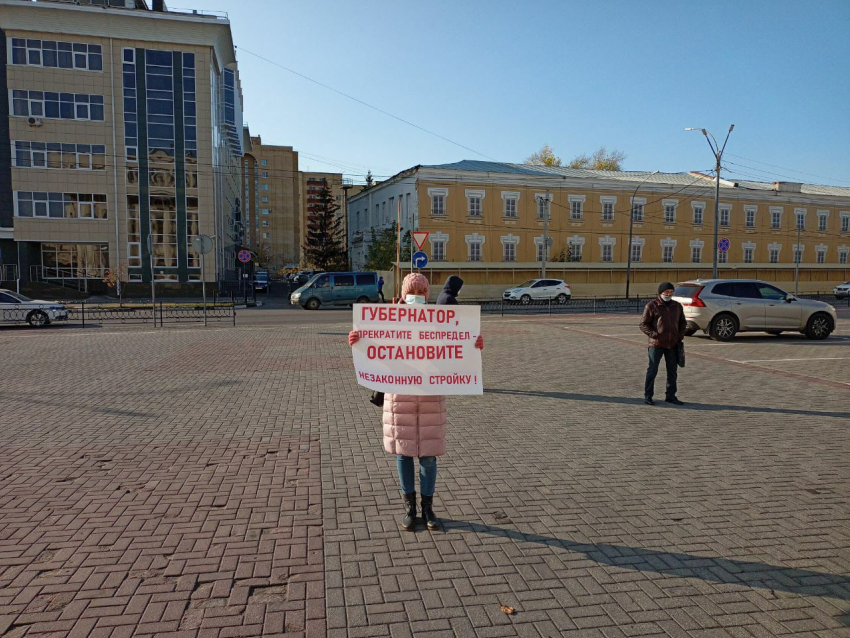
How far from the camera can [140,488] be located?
5223 millimetres

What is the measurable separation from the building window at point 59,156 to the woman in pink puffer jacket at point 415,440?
4615cm

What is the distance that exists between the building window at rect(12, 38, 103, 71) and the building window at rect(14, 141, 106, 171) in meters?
5.43

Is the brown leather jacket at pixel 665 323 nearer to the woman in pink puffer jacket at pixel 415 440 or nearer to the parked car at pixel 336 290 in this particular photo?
the woman in pink puffer jacket at pixel 415 440

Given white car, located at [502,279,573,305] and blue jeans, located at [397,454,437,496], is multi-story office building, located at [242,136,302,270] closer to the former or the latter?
white car, located at [502,279,573,305]

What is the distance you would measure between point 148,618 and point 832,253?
6786cm

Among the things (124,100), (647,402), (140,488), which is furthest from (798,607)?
(124,100)

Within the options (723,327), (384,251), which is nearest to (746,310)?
(723,327)

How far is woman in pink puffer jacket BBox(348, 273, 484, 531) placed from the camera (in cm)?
446

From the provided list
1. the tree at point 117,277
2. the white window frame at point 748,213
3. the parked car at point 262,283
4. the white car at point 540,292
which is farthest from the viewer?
the white window frame at point 748,213

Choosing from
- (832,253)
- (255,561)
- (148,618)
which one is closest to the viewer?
(148,618)

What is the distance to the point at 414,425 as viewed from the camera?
4.50m

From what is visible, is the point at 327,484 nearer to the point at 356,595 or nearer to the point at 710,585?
the point at 356,595

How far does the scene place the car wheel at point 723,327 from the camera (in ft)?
54.1

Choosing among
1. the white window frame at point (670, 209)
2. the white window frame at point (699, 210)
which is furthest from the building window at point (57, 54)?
the white window frame at point (699, 210)
